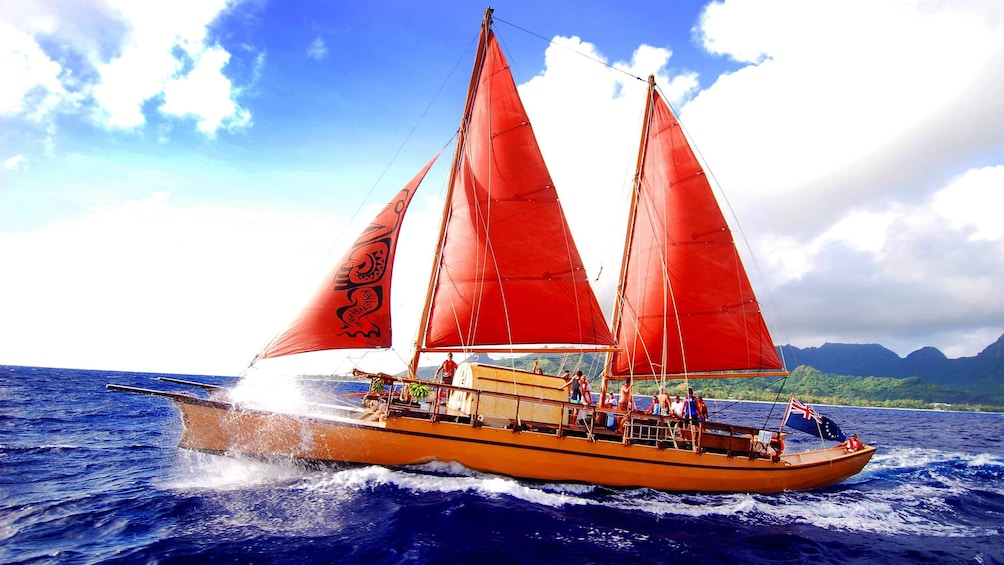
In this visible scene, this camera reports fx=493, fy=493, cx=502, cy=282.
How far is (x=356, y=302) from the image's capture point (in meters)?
16.0

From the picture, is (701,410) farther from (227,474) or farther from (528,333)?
(227,474)

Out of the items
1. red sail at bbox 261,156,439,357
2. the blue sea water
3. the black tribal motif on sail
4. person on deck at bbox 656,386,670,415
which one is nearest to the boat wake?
the blue sea water

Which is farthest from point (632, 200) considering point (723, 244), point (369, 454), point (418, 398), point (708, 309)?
point (369, 454)

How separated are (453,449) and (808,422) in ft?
43.8

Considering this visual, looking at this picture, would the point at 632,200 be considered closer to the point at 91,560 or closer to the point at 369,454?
the point at 369,454

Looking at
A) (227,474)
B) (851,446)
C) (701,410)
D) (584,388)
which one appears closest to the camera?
(227,474)

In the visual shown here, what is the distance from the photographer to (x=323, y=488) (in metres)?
12.8

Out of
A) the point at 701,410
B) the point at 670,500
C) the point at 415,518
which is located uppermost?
the point at 701,410

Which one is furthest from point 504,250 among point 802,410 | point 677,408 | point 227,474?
point 802,410

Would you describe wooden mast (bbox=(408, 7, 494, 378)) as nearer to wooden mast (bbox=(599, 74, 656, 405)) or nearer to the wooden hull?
the wooden hull

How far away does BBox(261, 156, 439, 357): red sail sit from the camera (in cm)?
1522

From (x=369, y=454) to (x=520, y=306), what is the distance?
26.1ft

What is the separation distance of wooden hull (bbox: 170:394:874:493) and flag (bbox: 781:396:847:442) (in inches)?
119

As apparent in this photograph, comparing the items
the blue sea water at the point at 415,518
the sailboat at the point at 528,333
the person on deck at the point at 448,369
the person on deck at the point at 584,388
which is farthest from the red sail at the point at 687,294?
the person on deck at the point at 448,369
